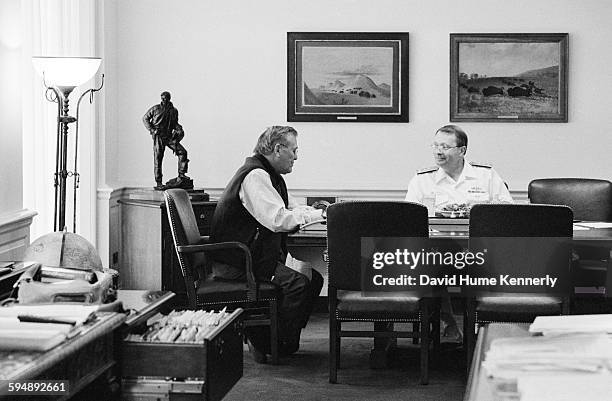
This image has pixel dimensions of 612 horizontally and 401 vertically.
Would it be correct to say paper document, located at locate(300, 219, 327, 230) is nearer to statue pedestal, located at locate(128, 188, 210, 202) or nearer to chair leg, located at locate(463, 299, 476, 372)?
chair leg, located at locate(463, 299, 476, 372)

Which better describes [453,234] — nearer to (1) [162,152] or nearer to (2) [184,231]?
(2) [184,231]

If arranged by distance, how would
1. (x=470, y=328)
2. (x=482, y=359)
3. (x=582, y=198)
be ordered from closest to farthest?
(x=482, y=359)
(x=470, y=328)
(x=582, y=198)

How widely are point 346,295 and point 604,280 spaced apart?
172cm

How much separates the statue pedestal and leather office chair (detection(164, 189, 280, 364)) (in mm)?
1430

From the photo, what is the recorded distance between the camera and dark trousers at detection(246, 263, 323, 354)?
5684 mm

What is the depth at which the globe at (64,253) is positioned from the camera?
13.0ft

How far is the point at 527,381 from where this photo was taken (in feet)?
6.17

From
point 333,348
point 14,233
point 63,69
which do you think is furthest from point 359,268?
point 63,69

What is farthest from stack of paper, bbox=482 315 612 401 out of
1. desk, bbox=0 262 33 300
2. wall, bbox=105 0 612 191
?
wall, bbox=105 0 612 191

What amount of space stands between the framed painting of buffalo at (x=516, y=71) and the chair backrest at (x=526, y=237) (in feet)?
Answer: 9.47

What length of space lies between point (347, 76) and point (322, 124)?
1.40 ft

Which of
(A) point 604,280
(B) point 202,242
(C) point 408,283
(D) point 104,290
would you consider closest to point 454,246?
(C) point 408,283

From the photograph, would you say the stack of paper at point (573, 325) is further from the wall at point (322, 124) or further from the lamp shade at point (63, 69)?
the wall at point (322, 124)

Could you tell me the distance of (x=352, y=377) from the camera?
5371 mm
